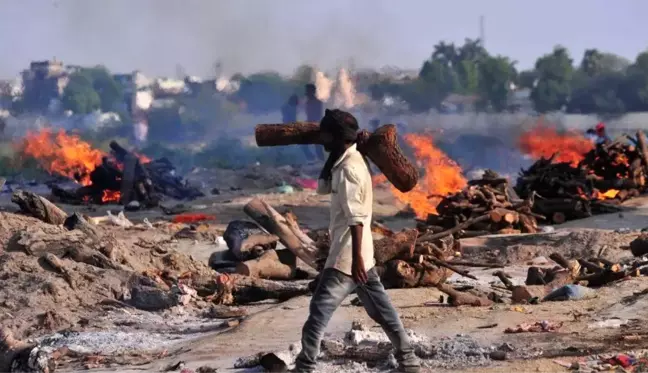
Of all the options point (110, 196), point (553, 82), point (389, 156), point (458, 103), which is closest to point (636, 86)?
point (553, 82)

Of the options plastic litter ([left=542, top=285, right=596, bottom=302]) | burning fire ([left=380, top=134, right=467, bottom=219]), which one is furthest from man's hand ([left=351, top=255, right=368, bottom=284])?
burning fire ([left=380, top=134, right=467, bottom=219])

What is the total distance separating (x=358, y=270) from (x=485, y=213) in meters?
10.2

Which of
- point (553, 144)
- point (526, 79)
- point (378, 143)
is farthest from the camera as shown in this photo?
point (526, 79)

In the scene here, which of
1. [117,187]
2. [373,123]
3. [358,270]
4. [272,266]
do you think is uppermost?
[358,270]

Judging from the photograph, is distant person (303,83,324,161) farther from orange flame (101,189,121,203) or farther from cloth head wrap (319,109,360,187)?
cloth head wrap (319,109,360,187)

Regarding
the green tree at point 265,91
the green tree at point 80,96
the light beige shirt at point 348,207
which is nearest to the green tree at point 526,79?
the green tree at point 265,91

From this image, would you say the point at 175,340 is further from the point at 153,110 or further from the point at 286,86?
the point at 153,110

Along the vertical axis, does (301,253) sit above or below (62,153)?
above

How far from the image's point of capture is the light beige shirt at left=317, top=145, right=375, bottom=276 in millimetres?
6848

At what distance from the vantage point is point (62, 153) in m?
34.8

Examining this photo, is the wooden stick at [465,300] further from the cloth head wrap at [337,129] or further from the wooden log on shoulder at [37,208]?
the wooden log on shoulder at [37,208]

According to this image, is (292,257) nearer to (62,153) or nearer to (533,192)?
(533,192)

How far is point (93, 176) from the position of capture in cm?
2684

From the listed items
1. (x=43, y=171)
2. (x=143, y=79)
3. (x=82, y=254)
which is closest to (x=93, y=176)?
(x=43, y=171)
